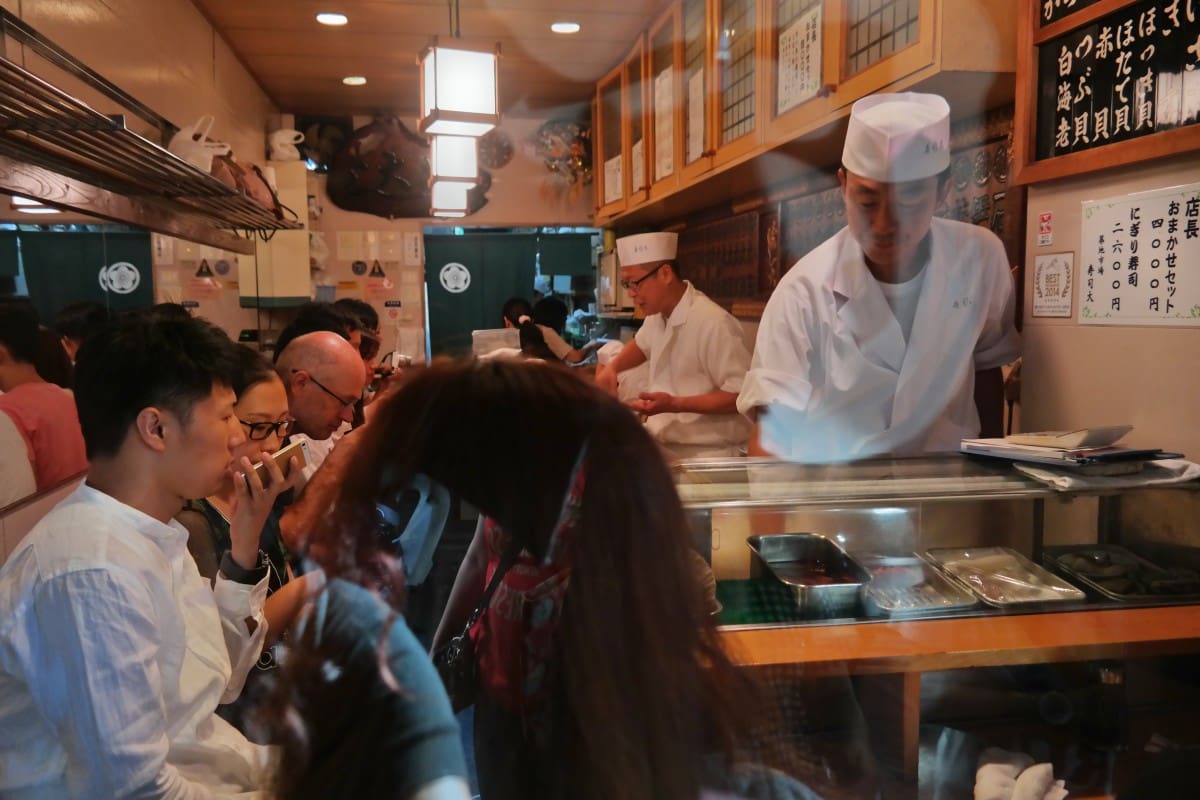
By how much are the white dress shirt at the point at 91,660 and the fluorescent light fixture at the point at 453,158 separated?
197 cm

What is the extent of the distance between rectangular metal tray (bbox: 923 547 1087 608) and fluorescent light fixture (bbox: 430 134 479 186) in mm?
1990

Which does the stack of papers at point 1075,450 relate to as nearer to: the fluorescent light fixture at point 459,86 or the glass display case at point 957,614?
the glass display case at point 957,614

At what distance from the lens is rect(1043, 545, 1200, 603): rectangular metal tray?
1.12m

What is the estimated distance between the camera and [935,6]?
4.32 feet

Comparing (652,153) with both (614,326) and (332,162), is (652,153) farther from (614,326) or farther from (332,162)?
(332,162)

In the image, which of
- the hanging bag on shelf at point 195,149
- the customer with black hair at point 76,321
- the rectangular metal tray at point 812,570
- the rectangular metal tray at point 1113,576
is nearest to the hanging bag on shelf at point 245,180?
the hanging bag on shelf at point 195,149

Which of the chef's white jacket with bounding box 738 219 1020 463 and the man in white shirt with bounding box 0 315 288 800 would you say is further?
the chef's white jacket with bounding box 738 219 1020 463

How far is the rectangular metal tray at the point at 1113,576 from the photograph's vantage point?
3.68ft

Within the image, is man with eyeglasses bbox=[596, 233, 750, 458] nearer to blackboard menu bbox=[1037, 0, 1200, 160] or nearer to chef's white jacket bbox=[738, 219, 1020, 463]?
chef's white jacket bbox=[738, 219, 1020, 463]

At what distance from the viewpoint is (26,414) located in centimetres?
138

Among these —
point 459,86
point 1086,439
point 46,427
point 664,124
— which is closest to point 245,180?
point 459,86

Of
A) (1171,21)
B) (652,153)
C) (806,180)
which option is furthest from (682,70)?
(1171,21)

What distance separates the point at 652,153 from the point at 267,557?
6.88 feet

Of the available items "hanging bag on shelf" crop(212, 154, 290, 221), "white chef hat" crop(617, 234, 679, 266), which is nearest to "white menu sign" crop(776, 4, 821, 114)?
"white chef hat" crop(617, 234, 679, 266)
